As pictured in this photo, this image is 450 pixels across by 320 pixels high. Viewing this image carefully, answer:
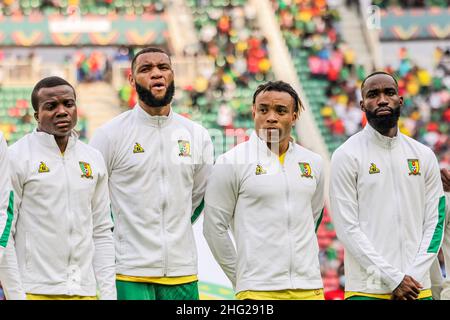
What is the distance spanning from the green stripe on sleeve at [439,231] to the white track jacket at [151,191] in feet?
4.52

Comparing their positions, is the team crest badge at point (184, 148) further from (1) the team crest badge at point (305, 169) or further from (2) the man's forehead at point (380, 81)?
(2) the man's forehead at point (380, 81)

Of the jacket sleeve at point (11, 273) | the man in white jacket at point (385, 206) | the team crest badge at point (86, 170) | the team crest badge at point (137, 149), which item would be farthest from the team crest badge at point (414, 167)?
the jacket sleeve at point (11, 273)

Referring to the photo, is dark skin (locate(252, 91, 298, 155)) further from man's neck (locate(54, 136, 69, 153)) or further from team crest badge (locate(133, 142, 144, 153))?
man's neck (locate(54, 136, 69, 153))

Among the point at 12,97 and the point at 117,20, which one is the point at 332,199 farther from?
the point at 117,20

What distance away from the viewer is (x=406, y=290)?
6.00 m

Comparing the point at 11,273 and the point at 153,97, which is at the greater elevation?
the point at 153,97

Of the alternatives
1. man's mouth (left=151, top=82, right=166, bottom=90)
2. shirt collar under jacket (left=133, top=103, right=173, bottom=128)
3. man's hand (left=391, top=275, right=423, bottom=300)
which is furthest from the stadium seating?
man's hand (left=391, top=275, right=423, bottom=300)

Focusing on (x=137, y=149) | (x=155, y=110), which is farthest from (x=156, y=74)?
(x=137, y=149)

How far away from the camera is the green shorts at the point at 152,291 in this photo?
6.13 m

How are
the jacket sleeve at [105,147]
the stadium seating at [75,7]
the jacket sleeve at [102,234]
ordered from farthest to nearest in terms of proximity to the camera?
the stadium seating at [75,7], the jacket sleeve at [105,147], the jacket sleeve at [102,234]

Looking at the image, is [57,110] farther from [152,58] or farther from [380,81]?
[380,81]

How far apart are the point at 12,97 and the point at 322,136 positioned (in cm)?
628

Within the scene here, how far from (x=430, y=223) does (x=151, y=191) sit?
164 centimetres

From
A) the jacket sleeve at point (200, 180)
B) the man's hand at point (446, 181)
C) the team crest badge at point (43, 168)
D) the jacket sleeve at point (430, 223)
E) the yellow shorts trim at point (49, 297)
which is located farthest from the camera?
the man's hand at point (446, 181)
